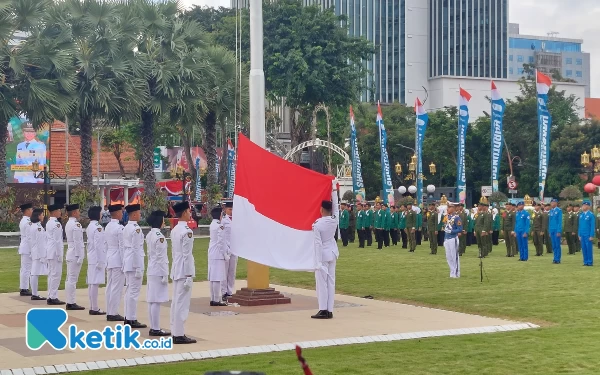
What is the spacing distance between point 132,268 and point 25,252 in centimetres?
602

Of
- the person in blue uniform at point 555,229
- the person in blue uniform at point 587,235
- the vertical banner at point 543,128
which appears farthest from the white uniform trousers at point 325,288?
the vertical banner at point 543,128

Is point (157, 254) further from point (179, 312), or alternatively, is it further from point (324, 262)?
point (324, 262)

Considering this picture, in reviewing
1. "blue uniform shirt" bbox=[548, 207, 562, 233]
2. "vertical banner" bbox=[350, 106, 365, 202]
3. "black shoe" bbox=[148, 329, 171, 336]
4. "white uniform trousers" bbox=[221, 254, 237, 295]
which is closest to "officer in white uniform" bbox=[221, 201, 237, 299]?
"white uniform trousers" bbox=[221, 254, 237, 295]

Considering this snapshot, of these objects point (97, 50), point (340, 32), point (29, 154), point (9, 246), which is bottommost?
point (9, 246)

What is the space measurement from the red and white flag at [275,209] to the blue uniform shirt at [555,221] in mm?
12986

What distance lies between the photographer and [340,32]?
5709 centimetres

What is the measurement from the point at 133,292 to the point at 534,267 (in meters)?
13.7

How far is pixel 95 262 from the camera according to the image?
16453mm

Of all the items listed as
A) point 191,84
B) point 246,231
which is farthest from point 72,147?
point 246,231

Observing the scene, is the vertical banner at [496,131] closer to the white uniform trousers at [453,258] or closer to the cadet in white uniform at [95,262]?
the white uniform trousers at [453,258]

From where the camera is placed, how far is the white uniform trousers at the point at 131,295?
14.1 meters

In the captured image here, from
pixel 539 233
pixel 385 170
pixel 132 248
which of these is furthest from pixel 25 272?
pixel 385 170

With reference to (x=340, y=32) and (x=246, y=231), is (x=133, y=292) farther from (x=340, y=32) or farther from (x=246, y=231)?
(x=340, y=32)

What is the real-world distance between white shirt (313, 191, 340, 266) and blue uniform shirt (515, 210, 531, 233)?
13.5 meters
